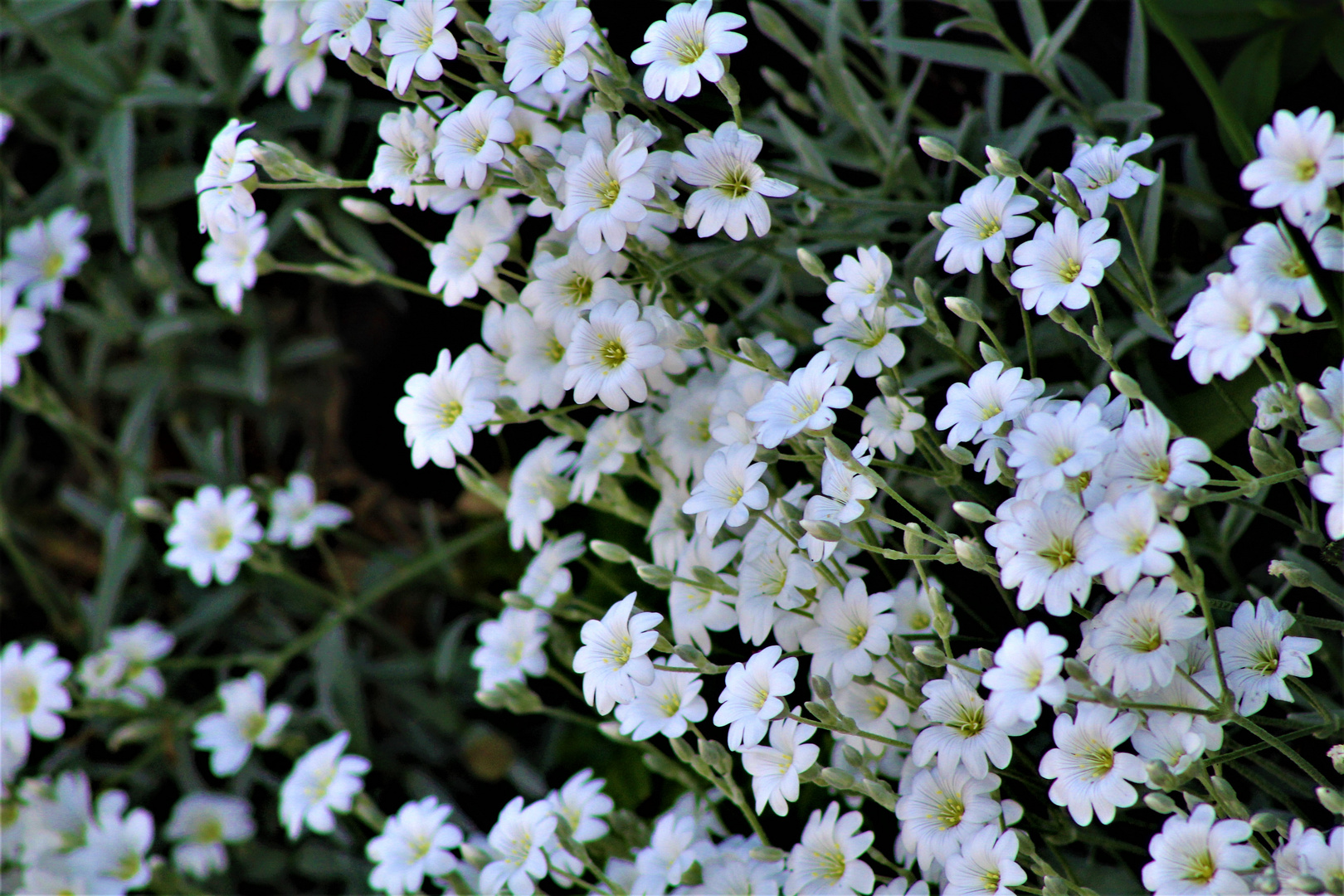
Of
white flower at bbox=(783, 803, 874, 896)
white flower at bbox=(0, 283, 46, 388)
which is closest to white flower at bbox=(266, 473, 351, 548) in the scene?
white flower at bbox=(0, 283, 46, 388)

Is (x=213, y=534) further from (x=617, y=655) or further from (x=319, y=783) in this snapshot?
(x=617, y=655)

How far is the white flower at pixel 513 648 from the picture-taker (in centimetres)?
87

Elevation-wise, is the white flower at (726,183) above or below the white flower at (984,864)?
above

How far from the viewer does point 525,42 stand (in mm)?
679

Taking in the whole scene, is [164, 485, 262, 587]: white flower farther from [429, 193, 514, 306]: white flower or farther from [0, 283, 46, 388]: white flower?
[429, 193, 514, 306]: white flower

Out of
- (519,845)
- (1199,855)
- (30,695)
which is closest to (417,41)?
(519,845)

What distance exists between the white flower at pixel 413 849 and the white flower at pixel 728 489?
333mm

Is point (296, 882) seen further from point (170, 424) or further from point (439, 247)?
point (439, 247)

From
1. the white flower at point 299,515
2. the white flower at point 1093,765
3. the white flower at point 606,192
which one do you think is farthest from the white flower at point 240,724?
the white flower at point 1093,765

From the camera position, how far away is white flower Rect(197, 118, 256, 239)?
717 millimetres

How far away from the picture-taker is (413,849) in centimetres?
84

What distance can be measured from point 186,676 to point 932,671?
916 millimetres

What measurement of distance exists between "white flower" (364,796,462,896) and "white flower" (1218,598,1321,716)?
0.53 m

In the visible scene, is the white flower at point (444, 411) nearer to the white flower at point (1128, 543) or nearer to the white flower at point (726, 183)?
the white flower at point (726, 183)
